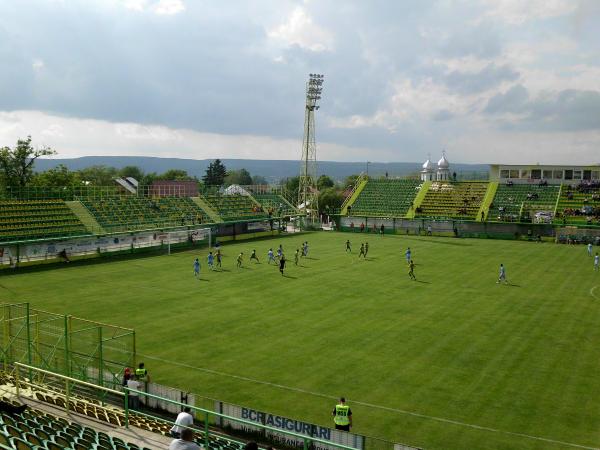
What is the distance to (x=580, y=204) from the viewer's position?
71.4m

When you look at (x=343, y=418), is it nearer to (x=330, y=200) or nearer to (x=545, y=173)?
(x=545, y=173)

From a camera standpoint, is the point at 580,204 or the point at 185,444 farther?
the point at 580,204

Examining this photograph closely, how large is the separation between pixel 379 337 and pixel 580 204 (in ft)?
181

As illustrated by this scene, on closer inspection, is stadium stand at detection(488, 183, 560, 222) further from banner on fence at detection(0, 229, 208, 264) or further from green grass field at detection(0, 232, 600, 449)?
banner on fence at detection(0, 229, 208, 264)

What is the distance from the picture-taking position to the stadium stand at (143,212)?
5578cm

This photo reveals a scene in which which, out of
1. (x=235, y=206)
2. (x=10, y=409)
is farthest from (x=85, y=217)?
(x=10, y=409)

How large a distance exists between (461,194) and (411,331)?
56.1 metres

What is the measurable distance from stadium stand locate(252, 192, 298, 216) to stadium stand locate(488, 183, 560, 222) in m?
26.3

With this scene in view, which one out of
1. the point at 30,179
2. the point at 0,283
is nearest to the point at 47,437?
the point at 0,283

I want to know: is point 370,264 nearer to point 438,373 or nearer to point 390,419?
point 438,373

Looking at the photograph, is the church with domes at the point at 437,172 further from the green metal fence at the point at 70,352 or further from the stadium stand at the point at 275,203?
the green metal fence at the point at 70,352

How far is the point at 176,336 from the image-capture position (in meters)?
26.0

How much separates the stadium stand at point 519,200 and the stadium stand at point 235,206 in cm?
2916

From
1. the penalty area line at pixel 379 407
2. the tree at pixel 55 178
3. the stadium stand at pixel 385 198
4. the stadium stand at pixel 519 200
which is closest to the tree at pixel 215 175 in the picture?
the tree at pixel 55 178
